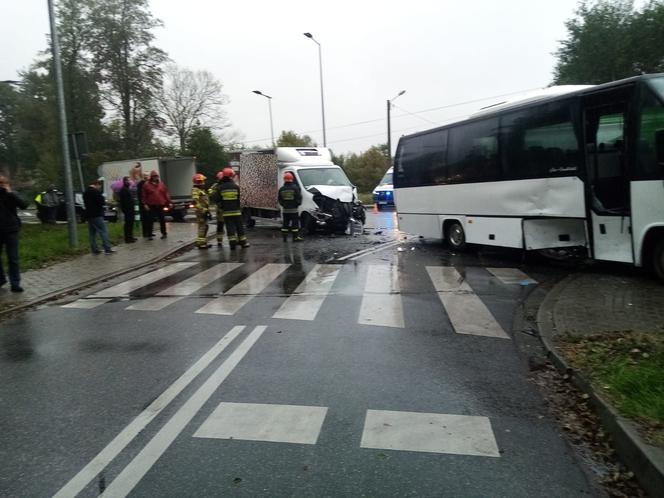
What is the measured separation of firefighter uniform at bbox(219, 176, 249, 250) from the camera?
14234 millimetres

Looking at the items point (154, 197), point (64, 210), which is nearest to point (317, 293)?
point (154, 197)

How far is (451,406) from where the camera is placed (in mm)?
4383

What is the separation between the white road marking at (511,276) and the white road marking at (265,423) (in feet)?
20.0

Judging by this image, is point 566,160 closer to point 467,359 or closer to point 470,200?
point 470,200

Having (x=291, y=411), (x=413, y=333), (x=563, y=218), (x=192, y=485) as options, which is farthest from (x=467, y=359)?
(x=563, y=218)

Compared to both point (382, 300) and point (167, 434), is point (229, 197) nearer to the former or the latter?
point (382, 300)

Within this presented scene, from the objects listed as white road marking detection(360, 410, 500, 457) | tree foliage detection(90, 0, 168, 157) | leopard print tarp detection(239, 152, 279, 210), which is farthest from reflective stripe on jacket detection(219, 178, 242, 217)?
tree foliage detection(90, 0, 168, 157)

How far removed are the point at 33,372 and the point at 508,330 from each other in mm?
5122

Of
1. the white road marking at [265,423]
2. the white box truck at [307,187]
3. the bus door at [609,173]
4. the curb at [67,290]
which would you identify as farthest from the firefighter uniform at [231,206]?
the white road marking at [265,423]

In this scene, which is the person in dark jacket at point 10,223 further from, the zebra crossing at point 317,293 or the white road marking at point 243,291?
the white road marking at point 243,291

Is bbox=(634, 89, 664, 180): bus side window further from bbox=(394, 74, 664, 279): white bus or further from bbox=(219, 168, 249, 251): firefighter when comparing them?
bbox=(219, 168, 249, 251): firefighter

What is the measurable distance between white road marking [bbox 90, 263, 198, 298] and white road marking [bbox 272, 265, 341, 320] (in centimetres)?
291

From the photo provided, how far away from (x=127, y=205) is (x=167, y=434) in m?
12.5

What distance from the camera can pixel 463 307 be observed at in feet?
25.4
